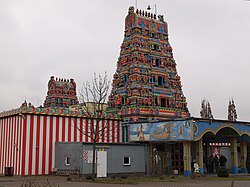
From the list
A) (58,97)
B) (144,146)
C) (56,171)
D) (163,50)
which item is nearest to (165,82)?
(163,50)

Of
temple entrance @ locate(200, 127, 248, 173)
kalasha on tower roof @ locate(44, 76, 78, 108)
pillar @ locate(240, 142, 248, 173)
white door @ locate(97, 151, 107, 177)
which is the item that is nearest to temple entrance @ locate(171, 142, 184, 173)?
temple entrance @ locate(200, 127, 248, 173)

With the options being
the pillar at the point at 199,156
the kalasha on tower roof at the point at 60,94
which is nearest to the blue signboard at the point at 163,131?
the pillar at the point at 199,156

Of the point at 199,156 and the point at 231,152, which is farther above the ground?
the point at 231,152

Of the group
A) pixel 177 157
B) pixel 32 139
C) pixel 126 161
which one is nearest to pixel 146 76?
pixel 177 157

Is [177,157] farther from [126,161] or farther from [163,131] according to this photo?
[126,161]

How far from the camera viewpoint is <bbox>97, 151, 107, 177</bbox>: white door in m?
31.1

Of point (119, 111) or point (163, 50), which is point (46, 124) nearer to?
point (119, 111)

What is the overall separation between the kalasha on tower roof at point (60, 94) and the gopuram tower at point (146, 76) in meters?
20.6

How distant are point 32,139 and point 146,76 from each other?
14.3 meters

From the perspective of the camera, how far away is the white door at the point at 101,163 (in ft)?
102

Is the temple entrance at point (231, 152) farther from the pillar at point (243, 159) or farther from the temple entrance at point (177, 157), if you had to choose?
the temple entrance at point (177, 157)

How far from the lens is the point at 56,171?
108ft

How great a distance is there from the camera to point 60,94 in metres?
63.4

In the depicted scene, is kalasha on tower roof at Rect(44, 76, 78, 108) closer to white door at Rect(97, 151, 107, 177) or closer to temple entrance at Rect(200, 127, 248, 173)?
temple entrance at Rect(200, 127, 248, 173)
